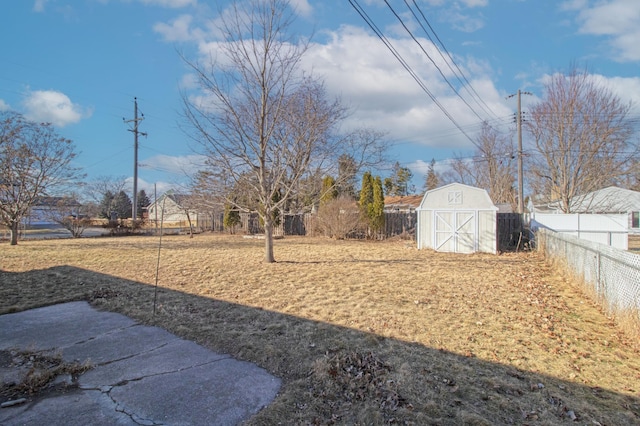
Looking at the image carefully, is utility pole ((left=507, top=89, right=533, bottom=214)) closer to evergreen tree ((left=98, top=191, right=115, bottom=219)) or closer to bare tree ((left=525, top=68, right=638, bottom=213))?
bare tree ((left=525, top=68, right=638, bottom=213))

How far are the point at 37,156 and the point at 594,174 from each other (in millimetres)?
26490

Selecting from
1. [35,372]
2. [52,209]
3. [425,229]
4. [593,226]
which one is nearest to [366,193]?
[425,229]

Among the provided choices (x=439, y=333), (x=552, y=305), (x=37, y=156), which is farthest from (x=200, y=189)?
(x=37, y=156)

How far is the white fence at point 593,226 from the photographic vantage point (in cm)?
1332

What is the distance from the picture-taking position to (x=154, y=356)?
361 centimetres

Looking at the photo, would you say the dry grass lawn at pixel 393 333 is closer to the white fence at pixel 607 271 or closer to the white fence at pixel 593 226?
the white fence at pixel 607 271

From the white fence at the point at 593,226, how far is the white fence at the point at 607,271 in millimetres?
6215

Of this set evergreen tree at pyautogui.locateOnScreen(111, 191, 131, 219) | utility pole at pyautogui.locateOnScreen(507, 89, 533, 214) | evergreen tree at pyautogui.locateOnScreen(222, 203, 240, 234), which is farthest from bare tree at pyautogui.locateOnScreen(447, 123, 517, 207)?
evergreen tree at pyautogui.locateOnScreen(111, 191, 131, 219)

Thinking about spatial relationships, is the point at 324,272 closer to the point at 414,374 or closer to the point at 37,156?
the point at 414,374

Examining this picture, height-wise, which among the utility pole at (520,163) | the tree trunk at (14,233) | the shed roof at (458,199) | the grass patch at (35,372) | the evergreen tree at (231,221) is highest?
the utility pole at (520,163)

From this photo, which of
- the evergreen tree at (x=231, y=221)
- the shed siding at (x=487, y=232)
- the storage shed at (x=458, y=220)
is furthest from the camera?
the evergreen tree at (x=231, y=221)

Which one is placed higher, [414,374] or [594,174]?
[594,174]

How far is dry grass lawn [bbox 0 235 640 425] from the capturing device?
270 centimetres

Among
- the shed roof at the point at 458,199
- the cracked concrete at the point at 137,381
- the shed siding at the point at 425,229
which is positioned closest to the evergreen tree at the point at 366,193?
the shed siding at the point at 425,229
